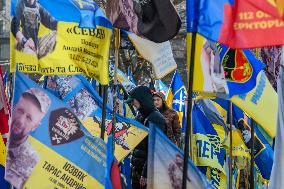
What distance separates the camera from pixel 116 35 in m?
6.29

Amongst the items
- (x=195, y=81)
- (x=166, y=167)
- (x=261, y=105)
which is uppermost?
(x=195, y=81)

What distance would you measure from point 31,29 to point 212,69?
64.2 inches

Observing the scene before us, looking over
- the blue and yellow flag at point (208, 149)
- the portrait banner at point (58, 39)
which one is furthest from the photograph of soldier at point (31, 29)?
the blue and yellow flag at point (208, 149)

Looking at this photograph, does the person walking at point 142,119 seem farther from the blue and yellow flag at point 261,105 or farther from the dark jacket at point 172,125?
the blue and yellow flag at point 261,105

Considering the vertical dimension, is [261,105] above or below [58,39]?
below

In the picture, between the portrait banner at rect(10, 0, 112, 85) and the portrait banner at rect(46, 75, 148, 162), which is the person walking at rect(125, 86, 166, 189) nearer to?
the portrait banner at rect(46, 75, 148, 162)

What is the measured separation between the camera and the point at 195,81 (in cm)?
591

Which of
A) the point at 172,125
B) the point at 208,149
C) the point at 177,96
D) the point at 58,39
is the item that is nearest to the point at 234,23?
the point at 58,39

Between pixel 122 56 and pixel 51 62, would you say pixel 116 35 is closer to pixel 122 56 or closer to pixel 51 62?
pixel 51 62

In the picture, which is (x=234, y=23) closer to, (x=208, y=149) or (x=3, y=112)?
(x=3, y=112)

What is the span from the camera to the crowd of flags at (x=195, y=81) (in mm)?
4754

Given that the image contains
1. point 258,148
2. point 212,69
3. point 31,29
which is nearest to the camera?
point 31,29

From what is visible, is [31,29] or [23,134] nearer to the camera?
[23,134]

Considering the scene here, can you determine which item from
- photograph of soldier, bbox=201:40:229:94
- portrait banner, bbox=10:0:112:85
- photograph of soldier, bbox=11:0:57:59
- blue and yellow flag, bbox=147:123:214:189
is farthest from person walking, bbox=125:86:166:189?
photograph of soldier, bbox=11:0:57:59
